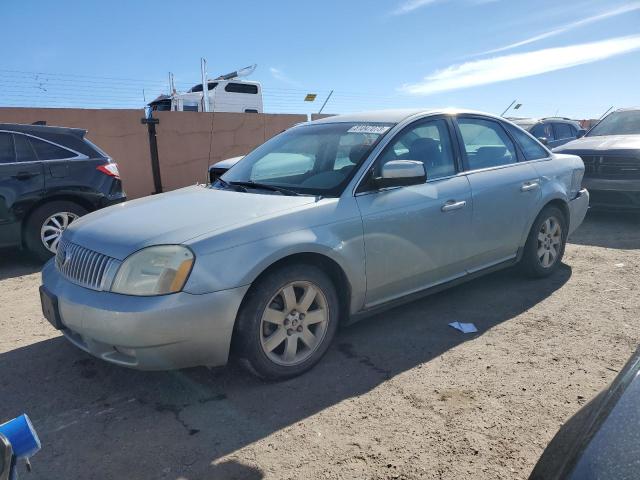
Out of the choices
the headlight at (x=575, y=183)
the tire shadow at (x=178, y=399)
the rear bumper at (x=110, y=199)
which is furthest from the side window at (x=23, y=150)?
the headlight at (x=575, y=183)

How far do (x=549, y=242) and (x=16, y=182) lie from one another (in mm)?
5654

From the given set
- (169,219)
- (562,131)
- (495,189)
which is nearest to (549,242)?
(495,189)

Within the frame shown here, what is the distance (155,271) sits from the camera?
2662 mm

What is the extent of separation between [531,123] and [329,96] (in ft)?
16.9

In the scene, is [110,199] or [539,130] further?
[539,130]

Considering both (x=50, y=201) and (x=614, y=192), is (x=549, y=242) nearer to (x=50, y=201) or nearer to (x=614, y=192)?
(x=614, y=192)

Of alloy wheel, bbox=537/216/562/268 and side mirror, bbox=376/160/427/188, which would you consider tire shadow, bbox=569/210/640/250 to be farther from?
side mirror, bbox=376/160/427/188

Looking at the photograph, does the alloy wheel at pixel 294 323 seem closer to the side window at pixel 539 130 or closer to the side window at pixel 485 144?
the side window at pixel 485 144

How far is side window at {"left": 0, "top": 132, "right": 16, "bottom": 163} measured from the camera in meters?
5.72

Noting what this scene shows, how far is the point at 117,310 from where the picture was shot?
2613 millimetres

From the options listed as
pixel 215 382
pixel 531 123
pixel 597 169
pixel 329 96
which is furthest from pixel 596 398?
pixel 329 96

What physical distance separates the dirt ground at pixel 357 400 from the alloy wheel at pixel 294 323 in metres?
0.18

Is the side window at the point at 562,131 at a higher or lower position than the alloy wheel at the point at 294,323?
higher

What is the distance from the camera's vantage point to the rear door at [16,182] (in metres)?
5.60
